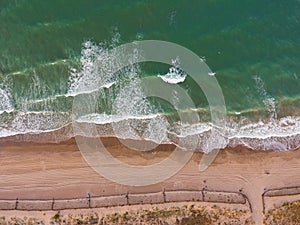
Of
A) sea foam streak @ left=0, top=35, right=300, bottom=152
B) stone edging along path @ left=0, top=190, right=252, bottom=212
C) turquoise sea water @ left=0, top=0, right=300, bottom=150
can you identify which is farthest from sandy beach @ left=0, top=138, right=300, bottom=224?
turquoise sea water @ left=0, top=0, right=300, bottom=150

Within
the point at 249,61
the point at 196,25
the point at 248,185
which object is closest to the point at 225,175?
the point at 248,185

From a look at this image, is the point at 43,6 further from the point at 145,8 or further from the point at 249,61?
the point at 249,61

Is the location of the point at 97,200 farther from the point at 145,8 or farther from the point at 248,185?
the point at 145,8

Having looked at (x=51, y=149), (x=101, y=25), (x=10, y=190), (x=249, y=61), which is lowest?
(x=10, y=190)

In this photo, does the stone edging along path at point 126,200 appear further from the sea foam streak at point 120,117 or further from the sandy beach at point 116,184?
the sea foam streak at point 120,117

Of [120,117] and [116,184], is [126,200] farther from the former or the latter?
[120,117]

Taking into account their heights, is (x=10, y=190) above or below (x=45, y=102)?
below

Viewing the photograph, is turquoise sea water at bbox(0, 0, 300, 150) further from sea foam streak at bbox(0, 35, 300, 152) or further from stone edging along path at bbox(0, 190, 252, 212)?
stone edging along path at bbox(0, 190, 252, 212)

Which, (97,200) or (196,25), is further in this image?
(196,25)
